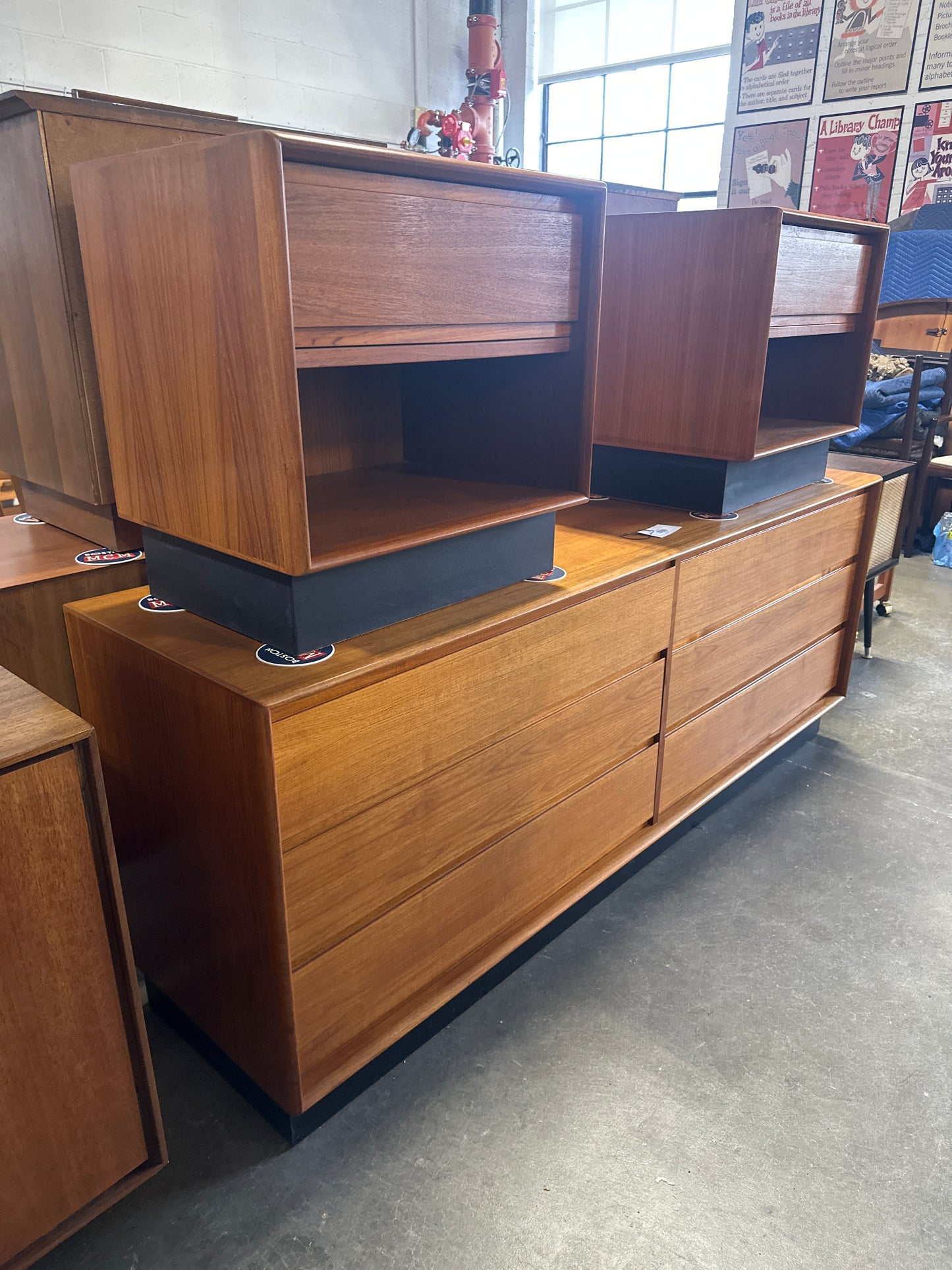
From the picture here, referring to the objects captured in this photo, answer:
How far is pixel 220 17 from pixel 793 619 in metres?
4.59

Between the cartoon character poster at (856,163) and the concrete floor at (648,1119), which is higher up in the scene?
the cartoon character poster at (856,163)

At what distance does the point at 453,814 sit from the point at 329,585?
0.48m

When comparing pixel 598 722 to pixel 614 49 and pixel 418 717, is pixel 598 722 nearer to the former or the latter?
pixel 418 717

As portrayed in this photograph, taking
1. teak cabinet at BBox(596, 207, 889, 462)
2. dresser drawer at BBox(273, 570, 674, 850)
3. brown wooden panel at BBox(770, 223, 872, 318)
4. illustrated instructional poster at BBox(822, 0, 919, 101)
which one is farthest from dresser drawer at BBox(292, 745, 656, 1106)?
illustrated instructional poster at BBox(822, 0, 919, 101)

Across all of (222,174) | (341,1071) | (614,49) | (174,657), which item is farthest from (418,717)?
(614,49)

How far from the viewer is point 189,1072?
1619 mm

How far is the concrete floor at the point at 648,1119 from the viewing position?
1345mm

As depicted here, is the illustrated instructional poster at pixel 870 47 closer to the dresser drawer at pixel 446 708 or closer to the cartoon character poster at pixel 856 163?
the cartoon character poster at pixel 856 163

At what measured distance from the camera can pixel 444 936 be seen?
1620 millimetres

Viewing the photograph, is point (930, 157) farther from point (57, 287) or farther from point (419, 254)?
point (57, 287)

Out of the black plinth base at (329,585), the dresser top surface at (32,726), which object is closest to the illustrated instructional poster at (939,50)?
the black plinth base at (329,585)

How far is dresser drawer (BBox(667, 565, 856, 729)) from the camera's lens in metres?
2.09

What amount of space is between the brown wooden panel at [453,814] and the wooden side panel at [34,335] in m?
0.76

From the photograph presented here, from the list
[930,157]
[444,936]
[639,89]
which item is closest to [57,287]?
[444,936]
